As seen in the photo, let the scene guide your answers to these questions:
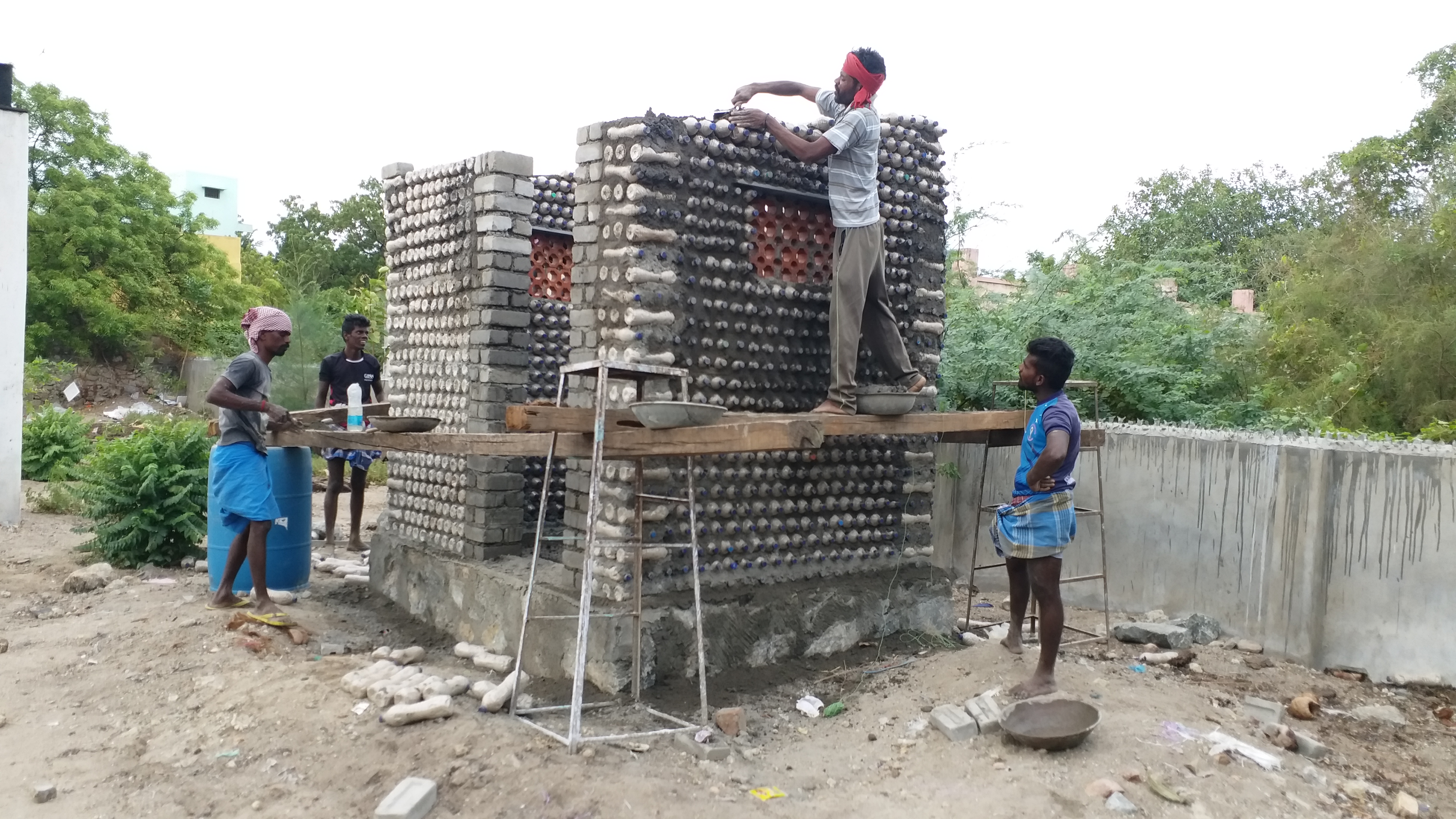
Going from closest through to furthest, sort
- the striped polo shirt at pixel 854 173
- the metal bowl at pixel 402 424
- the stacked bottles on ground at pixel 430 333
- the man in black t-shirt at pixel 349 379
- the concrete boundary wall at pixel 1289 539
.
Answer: the striped polo shirt at pixel 854 173 < the metal bowl at pixel 402 424 < the concrete boundary wall at pixel 1289 539 < the stacked bottles on ground at pixel 430 333 < the man in black t-shirt at pixel 349 379

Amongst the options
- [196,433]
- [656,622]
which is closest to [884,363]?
[656,622]

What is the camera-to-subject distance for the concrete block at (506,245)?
6.89 m

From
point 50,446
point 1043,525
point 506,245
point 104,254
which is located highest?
point 104,254

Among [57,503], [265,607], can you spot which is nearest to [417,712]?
[265,607]

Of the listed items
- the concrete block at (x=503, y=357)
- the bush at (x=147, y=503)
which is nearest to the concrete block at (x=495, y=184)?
the concrete block at (x=503, y=357)

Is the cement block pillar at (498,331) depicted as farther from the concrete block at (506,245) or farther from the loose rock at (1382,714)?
the loose rock at (1382,714)

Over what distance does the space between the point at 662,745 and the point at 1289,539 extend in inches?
180

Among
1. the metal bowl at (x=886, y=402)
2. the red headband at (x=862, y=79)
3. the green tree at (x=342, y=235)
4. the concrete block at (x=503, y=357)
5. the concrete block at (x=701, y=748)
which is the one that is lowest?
the concrete block at (x=701, y=748)

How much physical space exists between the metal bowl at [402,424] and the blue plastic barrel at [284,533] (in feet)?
4.95

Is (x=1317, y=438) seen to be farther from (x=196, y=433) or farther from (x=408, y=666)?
(x=196, y=433)

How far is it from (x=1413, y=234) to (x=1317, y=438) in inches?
246

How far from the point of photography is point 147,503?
26.6ft

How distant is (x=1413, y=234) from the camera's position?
11148mm

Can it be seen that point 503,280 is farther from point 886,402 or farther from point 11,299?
point 11,299
